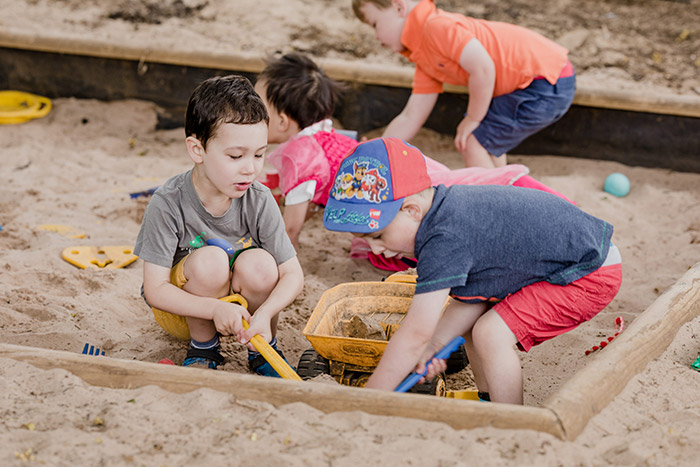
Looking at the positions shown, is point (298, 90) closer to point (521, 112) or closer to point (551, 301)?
point (521, 112)

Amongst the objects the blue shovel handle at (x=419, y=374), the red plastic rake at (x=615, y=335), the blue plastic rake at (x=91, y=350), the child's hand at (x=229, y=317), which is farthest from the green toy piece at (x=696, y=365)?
the blue plastic rake at (x=91, y=350)

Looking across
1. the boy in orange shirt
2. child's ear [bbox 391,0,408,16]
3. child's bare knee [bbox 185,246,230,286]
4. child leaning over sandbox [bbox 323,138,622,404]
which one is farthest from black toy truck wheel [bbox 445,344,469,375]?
child's ear [bbox 391,0,408,16]

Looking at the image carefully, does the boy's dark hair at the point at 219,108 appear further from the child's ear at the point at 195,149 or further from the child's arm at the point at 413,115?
the child's arm at the point at 413,115

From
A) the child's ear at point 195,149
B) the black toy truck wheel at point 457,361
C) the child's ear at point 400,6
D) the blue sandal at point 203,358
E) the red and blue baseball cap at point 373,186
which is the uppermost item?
the child's ear at point 400,6

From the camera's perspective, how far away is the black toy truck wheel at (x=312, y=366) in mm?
2117

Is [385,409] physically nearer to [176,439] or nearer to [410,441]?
[410,441]

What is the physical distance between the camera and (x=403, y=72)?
4.08 meters

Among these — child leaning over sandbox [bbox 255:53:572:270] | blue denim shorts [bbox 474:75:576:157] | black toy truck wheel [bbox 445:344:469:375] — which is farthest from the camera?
blue denim shorts [bbox 474:75:576:157]

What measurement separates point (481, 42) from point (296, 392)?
234 centimetres

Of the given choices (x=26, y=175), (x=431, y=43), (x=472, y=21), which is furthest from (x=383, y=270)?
(x=26, y=175)

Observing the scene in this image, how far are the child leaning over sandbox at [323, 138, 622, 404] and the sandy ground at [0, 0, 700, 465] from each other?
9.7 inches

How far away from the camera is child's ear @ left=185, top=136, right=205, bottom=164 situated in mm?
2115

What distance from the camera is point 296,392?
1703 mm

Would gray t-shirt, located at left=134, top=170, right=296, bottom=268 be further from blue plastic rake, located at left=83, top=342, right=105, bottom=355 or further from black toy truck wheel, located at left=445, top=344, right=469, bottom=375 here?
black toy truck wheel, located at left=445, top=344, right=469, bottom=375
